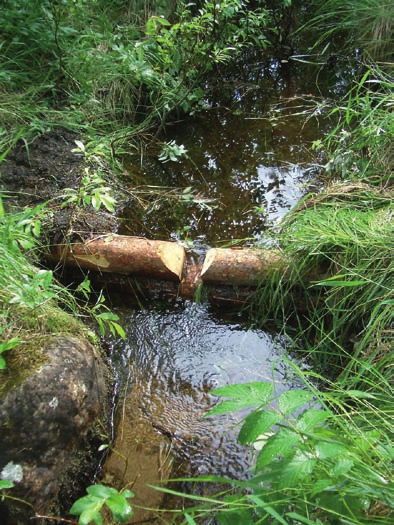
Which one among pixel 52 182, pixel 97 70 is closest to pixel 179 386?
pixel 52 182

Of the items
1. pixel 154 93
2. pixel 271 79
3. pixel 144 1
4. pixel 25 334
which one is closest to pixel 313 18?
pixel 271 79

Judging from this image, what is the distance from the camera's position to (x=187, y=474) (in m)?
1.62

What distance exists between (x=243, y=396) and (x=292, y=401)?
12 cm

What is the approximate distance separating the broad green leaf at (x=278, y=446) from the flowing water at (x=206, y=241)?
1.08 ft

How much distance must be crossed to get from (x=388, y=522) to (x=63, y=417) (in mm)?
1032

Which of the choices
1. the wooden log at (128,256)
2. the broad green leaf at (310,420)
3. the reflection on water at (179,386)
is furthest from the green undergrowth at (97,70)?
the broad green leaf at (310,420)

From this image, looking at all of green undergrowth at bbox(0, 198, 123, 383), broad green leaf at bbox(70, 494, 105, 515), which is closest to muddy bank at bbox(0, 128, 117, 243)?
green undergrowth at bbox(0, 198, 123, 383)

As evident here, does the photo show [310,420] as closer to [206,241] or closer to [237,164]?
[206,241]

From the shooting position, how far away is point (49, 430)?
142 cm

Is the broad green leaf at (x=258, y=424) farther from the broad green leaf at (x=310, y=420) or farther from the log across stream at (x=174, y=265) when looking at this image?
the log across stream at (x=174, y=265)

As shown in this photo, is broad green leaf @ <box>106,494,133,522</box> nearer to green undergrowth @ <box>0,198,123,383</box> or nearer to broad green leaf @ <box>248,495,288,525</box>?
broad green leaf @ <box>248,495,288,525</box>

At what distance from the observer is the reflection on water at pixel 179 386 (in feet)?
5.39

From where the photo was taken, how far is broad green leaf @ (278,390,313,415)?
0.99 meters

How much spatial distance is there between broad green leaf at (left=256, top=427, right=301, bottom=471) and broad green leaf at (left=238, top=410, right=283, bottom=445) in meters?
0.03
